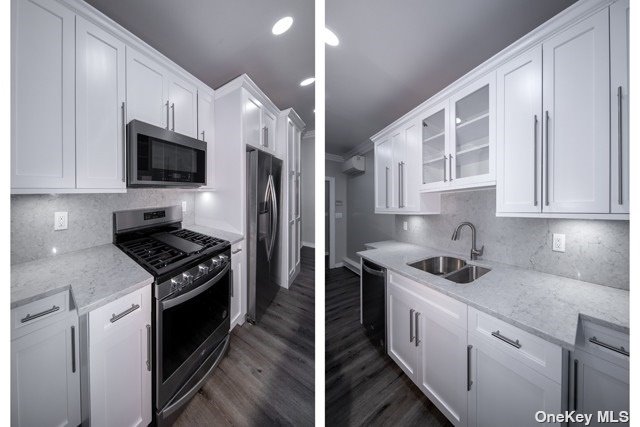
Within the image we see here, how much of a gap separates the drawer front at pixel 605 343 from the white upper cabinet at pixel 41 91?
1.23 meters

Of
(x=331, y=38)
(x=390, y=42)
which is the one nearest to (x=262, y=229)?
(x=331, y=38)

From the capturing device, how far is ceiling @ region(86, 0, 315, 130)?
32 centimetres

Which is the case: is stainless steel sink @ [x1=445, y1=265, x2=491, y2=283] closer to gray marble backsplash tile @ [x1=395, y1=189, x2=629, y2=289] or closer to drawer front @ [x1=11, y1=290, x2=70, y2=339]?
gray marble backsplash tile @ [x1=395, y1=189, x2=629, y2=289]

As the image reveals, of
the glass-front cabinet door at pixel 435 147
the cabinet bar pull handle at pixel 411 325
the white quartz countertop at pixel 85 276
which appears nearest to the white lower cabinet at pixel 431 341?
the cabinet bar pull handle at pixel 411 325

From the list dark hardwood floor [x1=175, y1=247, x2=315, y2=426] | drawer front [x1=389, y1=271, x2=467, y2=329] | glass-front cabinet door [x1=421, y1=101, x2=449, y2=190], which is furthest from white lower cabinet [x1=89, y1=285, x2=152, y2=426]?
glass-front cabinet door [x1=421, y1=101, x2=449, y2=190]

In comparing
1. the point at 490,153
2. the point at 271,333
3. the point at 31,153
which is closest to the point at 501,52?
the point at 490,153

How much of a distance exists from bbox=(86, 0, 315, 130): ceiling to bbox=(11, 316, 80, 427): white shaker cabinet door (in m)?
0.52

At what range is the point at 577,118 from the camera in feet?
1.75

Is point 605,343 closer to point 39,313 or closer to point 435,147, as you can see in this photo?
point 435,147

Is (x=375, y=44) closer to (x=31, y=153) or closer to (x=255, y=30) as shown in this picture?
(x=255, y=30)

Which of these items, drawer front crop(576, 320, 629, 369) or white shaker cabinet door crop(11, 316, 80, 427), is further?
drawer front crop(576, 320, 629, 369)

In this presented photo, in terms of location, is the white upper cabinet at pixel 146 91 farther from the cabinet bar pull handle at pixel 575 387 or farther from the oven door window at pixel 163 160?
the cabinet bar pull handle at pixel 575 387

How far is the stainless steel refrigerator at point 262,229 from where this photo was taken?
403 millimetres

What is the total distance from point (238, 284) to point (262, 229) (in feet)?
0.51
